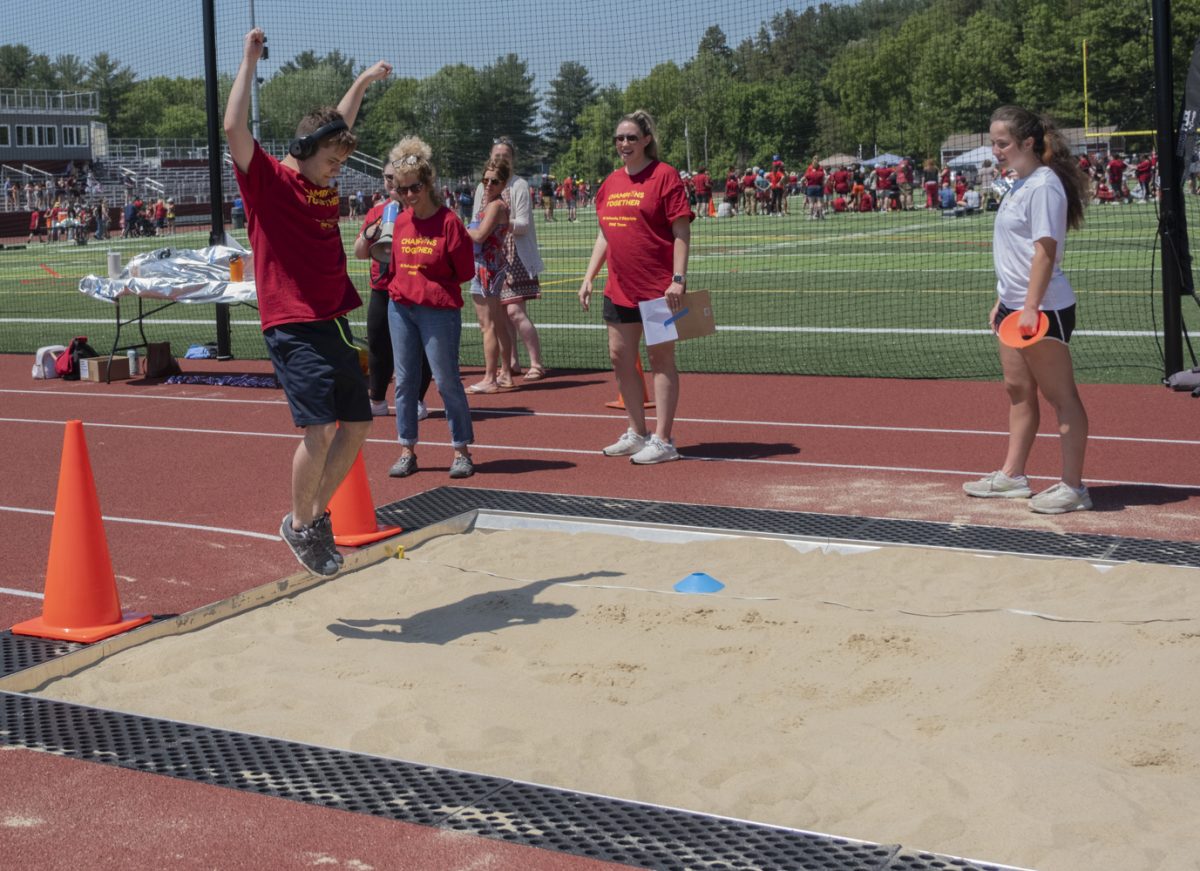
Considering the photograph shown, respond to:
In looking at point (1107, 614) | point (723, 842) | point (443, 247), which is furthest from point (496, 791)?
point (443, 247)

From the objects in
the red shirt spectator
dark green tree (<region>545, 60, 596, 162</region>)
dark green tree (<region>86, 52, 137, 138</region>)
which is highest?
dark green tree (<region>86, 52, 137, 138</region>)

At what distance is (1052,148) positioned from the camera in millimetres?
7348

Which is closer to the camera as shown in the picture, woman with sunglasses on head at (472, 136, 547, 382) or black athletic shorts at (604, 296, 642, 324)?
black athletic shorts at (604, 296, 642, 324)

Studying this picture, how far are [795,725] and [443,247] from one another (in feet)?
15.3

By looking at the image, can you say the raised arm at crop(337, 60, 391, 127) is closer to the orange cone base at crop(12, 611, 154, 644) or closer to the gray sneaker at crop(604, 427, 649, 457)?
the orange cone base at crop(12, 611, 154, 644)

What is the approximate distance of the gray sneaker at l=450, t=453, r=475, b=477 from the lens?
8945 mm

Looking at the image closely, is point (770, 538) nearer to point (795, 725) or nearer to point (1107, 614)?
point (1107, 614)

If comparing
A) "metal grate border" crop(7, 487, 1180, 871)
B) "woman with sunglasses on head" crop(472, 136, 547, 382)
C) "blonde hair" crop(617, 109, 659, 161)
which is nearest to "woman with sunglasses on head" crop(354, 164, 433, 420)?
"woman with sunglasses on head" crop(472, 136, 547, 382)

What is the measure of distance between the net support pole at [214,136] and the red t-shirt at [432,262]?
6363mm

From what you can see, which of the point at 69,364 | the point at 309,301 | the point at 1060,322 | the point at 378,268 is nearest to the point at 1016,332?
the point at 1060,322

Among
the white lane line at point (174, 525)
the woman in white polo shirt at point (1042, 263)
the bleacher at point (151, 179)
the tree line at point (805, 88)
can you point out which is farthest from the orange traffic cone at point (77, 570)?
the bleacher at point (151, 179)

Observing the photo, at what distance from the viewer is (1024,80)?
3419cm

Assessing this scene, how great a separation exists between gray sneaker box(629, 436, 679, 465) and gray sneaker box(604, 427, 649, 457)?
5.9 inches

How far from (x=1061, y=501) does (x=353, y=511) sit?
368cm
